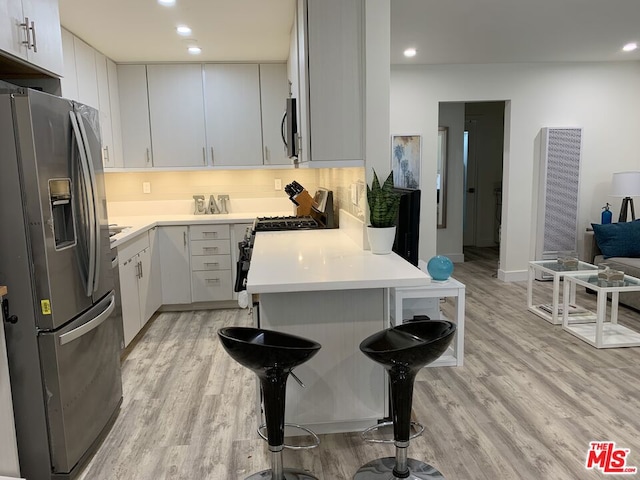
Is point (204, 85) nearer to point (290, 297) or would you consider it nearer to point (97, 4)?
point (97, 4)

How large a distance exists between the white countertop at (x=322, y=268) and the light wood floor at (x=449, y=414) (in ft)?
2.90

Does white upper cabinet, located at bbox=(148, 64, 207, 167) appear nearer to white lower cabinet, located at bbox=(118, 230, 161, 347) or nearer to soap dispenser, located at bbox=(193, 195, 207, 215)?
soap dispenser, located at bbox=(193, 195, 207, 215)

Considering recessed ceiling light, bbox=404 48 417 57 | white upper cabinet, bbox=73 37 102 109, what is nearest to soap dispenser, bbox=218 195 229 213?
white upper cabinet, bbox=73 37 102 109

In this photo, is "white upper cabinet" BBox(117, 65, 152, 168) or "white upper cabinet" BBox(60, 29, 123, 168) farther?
"white upper cabinet" BBox(117, 65, 152, 168)

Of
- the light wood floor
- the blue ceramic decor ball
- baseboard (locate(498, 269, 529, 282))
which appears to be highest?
the blue ceramic decor ball

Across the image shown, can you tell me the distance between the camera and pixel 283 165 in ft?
16.6

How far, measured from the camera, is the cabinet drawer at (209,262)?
4.79m

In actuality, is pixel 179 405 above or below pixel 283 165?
below

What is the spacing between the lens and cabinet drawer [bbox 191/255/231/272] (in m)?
4.79

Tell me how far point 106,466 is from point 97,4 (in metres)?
2.68

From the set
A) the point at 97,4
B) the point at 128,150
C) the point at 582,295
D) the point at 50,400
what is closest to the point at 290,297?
the point at 50,400

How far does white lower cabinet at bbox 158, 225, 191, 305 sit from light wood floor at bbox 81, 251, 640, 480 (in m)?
0.69

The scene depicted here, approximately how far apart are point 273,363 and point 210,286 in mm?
3083

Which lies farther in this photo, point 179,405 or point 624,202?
point 624,202
